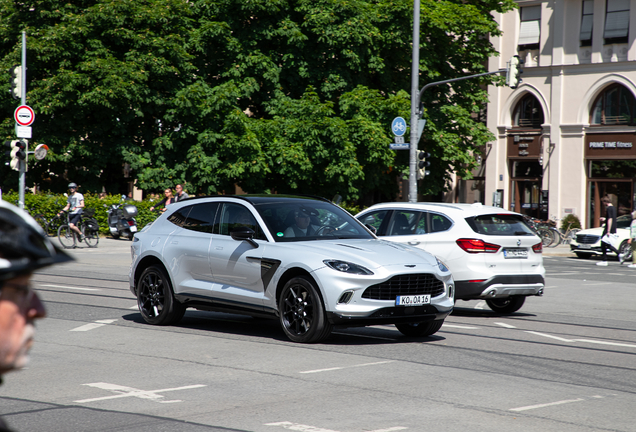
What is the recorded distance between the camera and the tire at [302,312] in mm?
8445

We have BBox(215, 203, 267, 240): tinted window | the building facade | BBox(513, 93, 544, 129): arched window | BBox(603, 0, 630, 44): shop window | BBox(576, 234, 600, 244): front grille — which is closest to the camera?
BBox(215, 203, 267, 240): tinted window

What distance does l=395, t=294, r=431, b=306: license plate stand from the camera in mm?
8508

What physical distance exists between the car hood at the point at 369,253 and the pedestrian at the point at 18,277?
686 centimetres

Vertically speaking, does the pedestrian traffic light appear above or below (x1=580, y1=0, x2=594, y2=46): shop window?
below

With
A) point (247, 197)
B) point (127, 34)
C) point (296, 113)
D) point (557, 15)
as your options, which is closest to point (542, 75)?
point (557, 15)

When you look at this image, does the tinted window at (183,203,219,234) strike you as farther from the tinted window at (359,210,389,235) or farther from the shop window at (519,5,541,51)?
the shop window at (519,5,541,51)

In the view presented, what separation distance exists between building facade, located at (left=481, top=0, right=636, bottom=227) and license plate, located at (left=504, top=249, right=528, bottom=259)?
Result: 91.6ft

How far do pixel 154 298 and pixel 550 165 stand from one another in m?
33.2

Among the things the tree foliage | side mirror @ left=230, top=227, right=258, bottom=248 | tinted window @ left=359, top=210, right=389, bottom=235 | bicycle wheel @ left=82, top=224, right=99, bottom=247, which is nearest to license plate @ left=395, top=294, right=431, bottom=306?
side mirror @ left=230, top=227, right=258, bottom=248

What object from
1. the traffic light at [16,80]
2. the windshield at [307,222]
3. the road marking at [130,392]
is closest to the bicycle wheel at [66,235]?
the traffic light at [16,80]

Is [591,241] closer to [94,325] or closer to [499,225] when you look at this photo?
[499,225]

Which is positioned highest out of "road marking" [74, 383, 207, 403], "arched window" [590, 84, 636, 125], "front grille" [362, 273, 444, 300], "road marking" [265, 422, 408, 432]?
"arched window" [590, 84, 636, 125]

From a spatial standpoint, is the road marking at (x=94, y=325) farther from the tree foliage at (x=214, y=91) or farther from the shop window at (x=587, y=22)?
the shop window at (x=587, y=22)

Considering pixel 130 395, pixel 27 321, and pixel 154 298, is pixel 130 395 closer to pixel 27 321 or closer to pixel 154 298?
pixel 154 298
